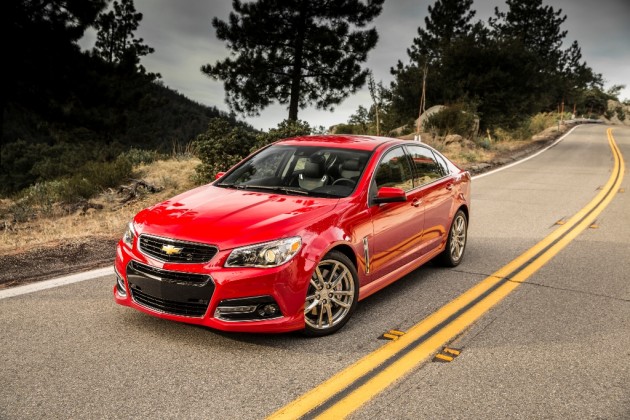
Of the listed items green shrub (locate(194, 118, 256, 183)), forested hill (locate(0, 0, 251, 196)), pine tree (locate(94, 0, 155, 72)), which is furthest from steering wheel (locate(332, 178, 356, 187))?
pine tree (locate(94, 0, 155, 72))

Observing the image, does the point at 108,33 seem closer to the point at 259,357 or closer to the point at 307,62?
the point at 307,62

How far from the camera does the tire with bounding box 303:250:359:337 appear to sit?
412 cm

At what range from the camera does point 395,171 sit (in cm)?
542

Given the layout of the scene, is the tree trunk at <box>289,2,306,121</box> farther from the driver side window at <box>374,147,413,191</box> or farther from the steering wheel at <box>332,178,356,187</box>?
the steering wheel at <box>332,178,356,187</box>

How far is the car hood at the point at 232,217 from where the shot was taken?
3871mm

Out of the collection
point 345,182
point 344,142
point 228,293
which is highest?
point 344,142

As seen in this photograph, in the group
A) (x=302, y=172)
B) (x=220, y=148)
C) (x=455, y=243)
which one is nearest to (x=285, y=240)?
(x=302, y=172)

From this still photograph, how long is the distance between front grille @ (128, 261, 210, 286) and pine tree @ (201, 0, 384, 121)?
81.1 feet

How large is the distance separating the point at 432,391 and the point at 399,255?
1916mm

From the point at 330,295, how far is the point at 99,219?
613 centimetres

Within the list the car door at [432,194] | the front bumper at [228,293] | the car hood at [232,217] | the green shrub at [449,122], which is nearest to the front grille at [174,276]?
the front bumper at [228,293]

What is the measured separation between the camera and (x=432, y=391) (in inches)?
133

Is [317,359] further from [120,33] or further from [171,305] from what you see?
[120,33]

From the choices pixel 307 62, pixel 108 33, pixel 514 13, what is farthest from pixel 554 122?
pixel 108 33
